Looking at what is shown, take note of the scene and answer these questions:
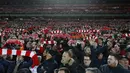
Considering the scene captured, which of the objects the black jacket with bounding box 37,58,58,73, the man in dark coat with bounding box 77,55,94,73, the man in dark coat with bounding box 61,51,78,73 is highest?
the man in dark coat with bounding box 61,51,78,73

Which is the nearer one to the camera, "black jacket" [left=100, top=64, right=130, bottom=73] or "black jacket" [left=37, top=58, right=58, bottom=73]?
"black jacket" [left=100, top=64, right=130, bottom=73]

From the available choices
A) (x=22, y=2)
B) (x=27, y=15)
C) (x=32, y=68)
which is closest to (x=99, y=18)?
(x=27, y=15)

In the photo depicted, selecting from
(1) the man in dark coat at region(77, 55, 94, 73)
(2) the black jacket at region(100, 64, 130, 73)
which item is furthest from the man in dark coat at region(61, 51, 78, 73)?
(2) the black jacket at region(100, 64, 130, 73)

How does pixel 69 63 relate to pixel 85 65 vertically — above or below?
above

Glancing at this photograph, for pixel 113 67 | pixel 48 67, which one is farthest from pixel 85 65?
pixel 48 67

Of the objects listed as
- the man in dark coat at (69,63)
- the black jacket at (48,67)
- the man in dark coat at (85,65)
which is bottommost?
the black jacket at (48,67)

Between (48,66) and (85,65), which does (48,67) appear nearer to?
(48,66)

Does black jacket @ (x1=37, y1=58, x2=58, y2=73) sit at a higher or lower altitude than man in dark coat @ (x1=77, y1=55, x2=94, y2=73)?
lower

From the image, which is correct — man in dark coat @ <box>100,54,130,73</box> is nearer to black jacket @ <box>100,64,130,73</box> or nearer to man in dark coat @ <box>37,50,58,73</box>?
black jacket @ <box>100,64,130,73</box>

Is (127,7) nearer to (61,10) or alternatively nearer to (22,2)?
(61,10)

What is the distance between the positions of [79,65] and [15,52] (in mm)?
1647

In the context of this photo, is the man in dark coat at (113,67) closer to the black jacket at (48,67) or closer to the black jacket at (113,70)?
the black jacket at (113,70)

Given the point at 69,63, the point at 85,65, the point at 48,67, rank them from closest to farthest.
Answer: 1. the point at 69,63
2. the point at 85,65
3. the point at 48,67

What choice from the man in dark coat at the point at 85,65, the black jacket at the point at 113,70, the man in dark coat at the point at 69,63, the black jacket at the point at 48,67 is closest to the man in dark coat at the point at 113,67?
the black jacket at the point at 113,70
